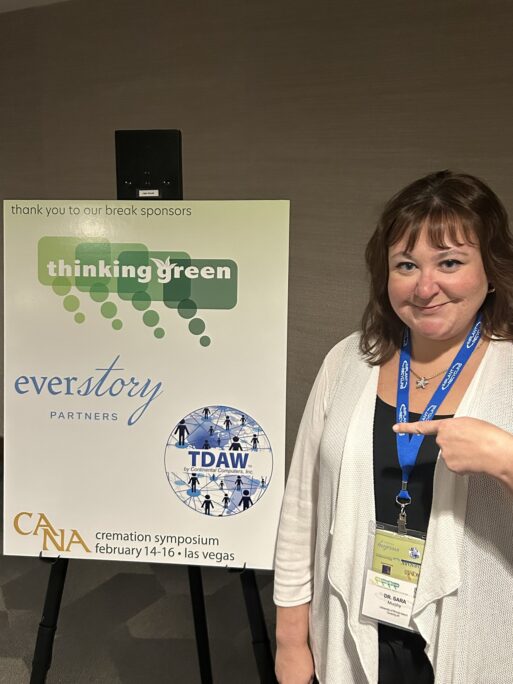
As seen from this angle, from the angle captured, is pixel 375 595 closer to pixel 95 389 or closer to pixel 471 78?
pixel 95 389

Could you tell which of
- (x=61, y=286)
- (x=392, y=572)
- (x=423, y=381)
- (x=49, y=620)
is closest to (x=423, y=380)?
(x=423, y=381)

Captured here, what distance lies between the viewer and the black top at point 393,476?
118 centimetres

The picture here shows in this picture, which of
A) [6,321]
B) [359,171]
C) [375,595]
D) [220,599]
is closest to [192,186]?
[359,171]

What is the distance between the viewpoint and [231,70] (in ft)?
9.87

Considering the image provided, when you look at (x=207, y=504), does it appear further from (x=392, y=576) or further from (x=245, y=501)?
(x=392, y=576)

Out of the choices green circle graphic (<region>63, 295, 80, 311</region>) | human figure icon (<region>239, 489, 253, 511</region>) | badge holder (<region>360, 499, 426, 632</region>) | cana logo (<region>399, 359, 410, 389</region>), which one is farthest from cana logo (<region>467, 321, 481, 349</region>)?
green circle graphic (<region>63, 295, 80, 311</region>)

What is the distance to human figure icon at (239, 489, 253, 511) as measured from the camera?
5.25 feet

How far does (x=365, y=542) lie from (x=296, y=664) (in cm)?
40

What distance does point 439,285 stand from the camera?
114 centimetres

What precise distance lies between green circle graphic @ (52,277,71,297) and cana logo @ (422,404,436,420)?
3.06 feet

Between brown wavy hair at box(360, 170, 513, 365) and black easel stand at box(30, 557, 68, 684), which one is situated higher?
brown wavy hair at box(360, 170, 513, 365)

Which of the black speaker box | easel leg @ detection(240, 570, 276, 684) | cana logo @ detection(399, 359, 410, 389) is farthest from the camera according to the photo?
easel leg @ detection(240, 570, 276, 684)

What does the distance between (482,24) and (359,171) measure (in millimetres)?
734

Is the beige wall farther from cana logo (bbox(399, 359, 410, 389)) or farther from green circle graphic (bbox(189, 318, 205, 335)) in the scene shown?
cana logo (bbox(399, 359, 410, 389))
